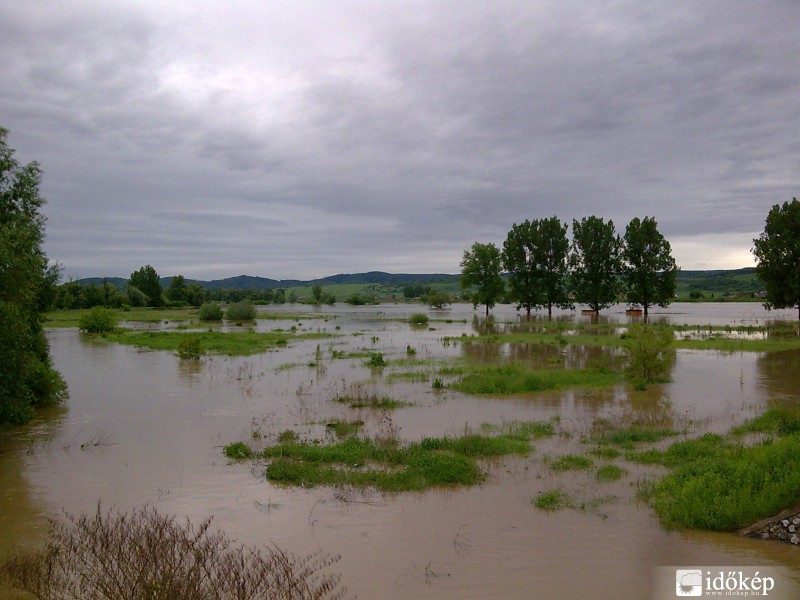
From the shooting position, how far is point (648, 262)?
59844mm

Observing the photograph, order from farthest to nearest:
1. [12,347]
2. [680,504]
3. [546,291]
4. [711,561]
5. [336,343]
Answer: [546,291] → [336,343] → [12,347] → [680,504] → [711,561]

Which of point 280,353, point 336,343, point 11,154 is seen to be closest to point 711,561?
point 11,154

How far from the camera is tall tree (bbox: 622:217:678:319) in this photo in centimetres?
5975

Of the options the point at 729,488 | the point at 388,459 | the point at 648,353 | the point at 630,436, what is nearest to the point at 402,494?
the point at 388,459

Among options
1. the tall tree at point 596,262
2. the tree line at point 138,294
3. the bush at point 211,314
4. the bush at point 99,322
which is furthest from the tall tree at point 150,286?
the tall tree at point 596,262

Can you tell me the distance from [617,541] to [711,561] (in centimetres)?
111

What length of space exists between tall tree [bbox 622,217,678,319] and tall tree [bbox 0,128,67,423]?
188 ft

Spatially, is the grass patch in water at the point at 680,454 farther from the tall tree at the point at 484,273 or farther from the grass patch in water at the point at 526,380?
the tall tree at the point at 484,273

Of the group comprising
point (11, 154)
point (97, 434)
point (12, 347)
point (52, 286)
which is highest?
point (11, 154)

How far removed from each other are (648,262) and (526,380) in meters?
46.6

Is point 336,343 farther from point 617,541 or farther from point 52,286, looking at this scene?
point 617,541

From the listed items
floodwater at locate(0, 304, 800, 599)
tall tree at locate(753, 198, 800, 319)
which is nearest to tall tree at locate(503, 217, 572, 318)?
tall tree at locate(753, 198, 800, 319)

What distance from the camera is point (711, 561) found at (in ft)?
22.3

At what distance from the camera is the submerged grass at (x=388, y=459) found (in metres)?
9.94
